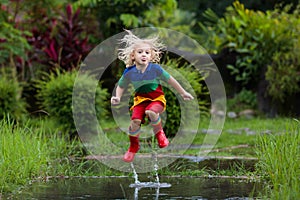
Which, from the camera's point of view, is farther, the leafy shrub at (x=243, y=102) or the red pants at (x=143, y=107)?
the leafy shrub at (x=243, y=102)

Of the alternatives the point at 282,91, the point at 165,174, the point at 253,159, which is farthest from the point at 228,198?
the point at 282,91

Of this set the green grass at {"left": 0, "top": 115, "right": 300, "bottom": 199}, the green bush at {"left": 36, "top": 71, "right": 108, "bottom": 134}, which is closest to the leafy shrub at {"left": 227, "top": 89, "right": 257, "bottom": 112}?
the green bush at {"left": 36, "top": 71, "right": 108, "bottom": 134}

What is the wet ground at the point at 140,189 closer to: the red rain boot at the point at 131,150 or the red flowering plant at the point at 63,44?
the red rain boot at the point at 131,150

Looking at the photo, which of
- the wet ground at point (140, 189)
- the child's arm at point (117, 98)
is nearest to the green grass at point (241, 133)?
the wet ground at point (140, 189)

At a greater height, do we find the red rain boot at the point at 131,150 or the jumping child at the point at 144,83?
the jumping child at the point at 144,83

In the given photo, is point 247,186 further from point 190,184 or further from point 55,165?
point 55,165

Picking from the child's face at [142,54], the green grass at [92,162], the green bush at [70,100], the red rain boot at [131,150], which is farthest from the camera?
the green bush at [70,100]

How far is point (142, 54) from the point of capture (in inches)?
161

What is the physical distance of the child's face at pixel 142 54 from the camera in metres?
4.09

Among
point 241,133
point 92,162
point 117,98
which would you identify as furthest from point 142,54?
point 241,133

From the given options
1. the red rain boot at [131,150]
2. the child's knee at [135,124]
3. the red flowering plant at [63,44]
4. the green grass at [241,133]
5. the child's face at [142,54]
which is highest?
the red flowering plant at [63,44]

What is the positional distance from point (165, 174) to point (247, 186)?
107cm

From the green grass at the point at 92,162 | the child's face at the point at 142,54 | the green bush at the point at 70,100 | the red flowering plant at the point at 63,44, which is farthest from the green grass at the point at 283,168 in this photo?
the red flowering plant at the point at 63,44

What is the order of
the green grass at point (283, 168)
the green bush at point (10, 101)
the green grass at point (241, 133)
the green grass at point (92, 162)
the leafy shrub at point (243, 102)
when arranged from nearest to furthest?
the green grass at point (283, 168) → the green grass at point (92, 162) → the green grass at point (241, 133) → the green bush at point (10, 101) → the leafy shrub at point (243, 102)
